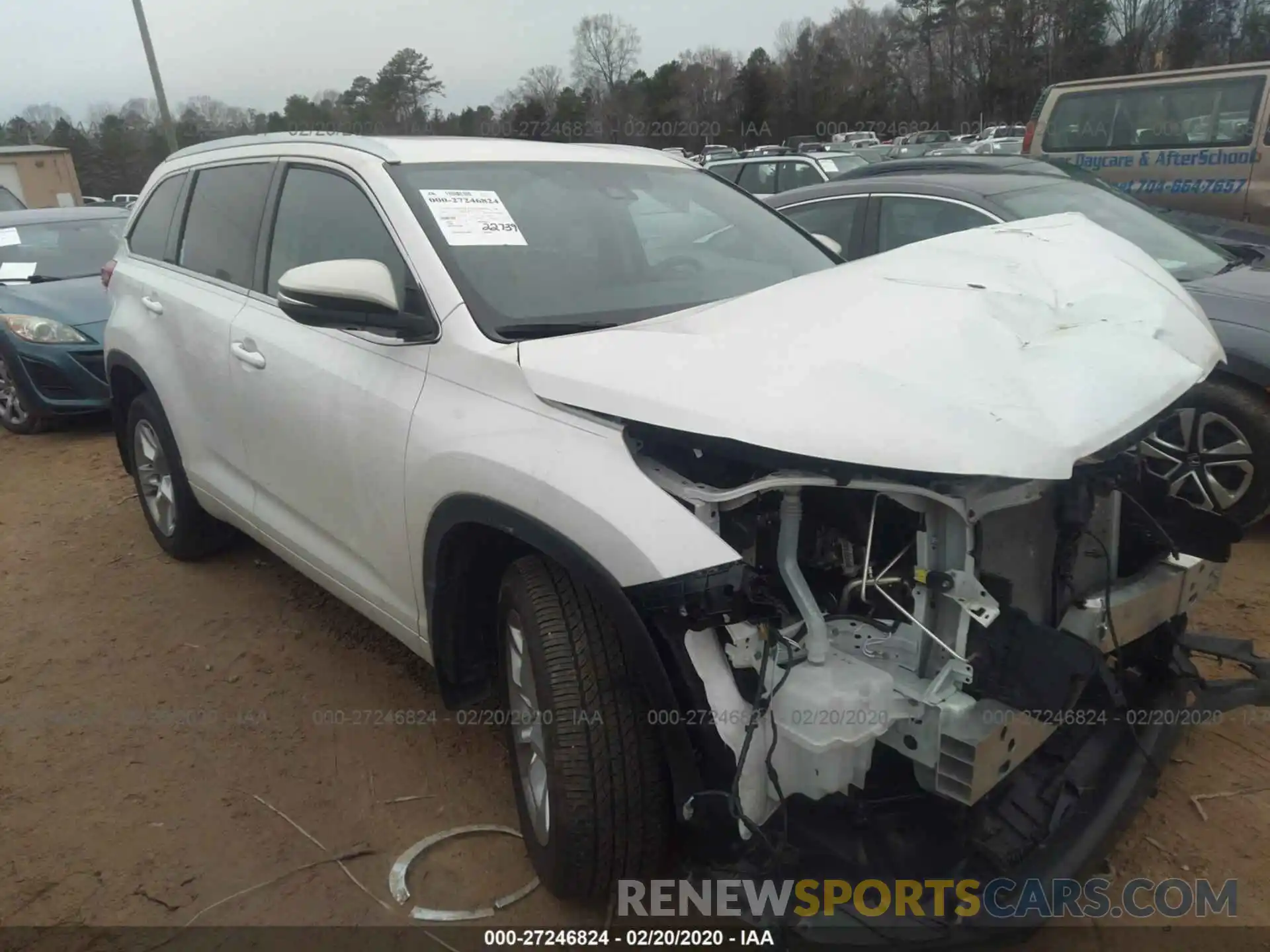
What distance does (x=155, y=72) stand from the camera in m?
14.7

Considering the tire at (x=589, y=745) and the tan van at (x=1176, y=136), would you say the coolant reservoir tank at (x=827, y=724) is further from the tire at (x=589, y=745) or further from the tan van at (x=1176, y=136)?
the tan van at (x=1176, y=136)

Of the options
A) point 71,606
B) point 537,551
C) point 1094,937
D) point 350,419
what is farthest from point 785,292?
point 71,606

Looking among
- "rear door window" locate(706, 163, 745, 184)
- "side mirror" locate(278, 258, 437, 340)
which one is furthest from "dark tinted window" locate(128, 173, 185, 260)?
"rear door window" locate(706, 163, 745, 184)

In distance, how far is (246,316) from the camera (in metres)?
3.28

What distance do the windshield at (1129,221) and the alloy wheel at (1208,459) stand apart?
2.66 feet

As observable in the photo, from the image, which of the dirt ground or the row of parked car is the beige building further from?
the dirt ground

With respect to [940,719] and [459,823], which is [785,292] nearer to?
[940,719]

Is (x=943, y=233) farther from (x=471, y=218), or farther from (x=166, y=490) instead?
(x=166, y=490)

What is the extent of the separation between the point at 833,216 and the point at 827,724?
13.8ft

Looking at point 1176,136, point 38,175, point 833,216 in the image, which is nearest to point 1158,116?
point 1176,136

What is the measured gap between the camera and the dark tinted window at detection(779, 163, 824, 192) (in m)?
10.9

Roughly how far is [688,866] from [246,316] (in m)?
2.33

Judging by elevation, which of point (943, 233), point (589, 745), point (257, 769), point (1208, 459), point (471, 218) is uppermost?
point (471, 218)

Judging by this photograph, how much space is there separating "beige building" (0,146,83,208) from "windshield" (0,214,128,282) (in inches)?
704
